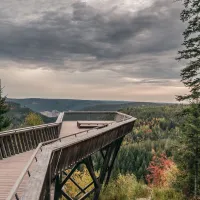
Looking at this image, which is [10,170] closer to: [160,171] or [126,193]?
[126,193]

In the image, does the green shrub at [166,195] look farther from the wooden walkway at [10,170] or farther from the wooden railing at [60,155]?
the wooden walkway at [10,170]

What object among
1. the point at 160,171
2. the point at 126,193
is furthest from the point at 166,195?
the point at 160,171

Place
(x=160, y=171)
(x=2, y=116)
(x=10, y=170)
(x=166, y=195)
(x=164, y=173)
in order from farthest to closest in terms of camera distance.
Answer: (x=160, y=171), (x=164, y=173), (x=2, y=116), (x=166, y=195), (x=10, y=170)

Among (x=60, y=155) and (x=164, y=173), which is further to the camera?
(x=164, y=173)

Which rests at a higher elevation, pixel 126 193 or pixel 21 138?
pixel 21 138

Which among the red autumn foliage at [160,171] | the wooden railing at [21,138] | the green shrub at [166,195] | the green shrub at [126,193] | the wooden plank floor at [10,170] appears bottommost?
the red autumn foliage at [160,171]

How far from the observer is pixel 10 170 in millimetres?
10258

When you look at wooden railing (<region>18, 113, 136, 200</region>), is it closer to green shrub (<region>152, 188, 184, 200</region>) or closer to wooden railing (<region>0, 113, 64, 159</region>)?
wooden railing (<region>0, 113, 64, 159</region>)

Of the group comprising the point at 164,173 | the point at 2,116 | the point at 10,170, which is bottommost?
the point at 164,173

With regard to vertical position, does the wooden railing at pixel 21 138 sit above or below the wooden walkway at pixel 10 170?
above

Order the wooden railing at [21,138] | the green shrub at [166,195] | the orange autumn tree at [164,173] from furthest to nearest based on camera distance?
the orange autumn tree at [164,173] → the green shrub at [166,195] → the wooden railing at [21,138]

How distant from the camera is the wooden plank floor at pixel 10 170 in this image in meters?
8.14

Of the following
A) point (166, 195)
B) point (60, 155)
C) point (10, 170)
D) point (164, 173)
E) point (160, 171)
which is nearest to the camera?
point (60, 155)

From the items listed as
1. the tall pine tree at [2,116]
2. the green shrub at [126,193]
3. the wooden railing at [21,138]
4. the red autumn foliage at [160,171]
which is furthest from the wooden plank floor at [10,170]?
the red autumn foliage at [160,171]
